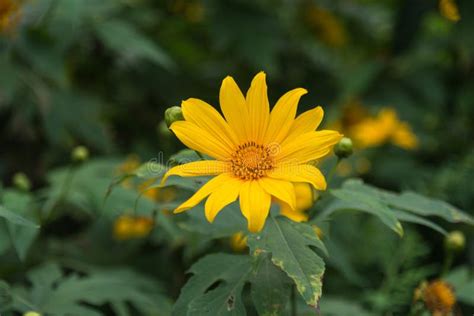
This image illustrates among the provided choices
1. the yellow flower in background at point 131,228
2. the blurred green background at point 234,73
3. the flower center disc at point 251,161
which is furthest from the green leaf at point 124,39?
the flower center disc at point 251,161

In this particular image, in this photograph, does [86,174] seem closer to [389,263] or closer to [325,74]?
[389,263]

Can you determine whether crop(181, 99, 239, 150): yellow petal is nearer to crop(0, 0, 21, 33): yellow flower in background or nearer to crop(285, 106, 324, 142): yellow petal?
crop(285, 106, 324, 142): yellow petal

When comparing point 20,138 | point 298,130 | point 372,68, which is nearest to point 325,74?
point 372,68

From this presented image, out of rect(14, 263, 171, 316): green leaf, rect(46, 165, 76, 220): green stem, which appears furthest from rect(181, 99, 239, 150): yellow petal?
rect(46, 165, 76, 220): green stem

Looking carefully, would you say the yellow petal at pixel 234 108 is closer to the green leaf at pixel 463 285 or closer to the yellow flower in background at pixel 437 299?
the yellow flower in background at pixel 437 299

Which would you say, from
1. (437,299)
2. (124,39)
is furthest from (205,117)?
(124,39)

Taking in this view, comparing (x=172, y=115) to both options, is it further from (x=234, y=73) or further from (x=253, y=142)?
(x=234, y=73)
